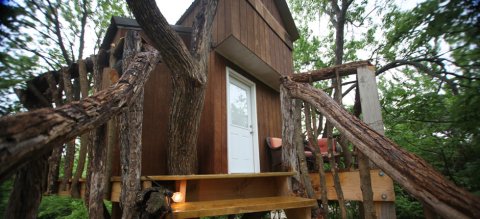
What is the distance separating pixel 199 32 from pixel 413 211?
492 cm

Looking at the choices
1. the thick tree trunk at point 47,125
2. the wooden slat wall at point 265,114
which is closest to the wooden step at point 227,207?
the thick tree trunk at point 47,125

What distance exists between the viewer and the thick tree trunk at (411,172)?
3.49ft

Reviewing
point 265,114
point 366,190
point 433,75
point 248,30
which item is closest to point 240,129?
point 265,114

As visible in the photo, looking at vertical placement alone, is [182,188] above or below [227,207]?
above

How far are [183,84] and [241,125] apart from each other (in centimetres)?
242

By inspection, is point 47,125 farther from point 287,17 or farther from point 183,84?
point 287,17

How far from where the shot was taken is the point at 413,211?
→ 4.66 m

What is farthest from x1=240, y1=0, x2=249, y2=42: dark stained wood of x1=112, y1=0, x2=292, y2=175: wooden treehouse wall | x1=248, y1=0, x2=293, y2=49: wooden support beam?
x1=248, y1=0, x2=293, y2=49: wooden support beam

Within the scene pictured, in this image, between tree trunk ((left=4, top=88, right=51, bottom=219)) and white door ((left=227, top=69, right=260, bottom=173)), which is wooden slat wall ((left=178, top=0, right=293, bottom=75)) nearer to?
white door ((left=227, top=69, right=260, bottom=173))

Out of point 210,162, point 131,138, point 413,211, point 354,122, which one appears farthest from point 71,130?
point 413,211

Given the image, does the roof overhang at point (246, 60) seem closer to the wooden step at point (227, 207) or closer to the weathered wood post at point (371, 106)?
the weathered wood post at point (371, 106)

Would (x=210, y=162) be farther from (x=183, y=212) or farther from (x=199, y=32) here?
(x=183, y=212)

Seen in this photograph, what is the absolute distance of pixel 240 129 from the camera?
5.16 meters

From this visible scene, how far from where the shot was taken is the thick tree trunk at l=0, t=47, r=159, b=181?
77 centimetres
